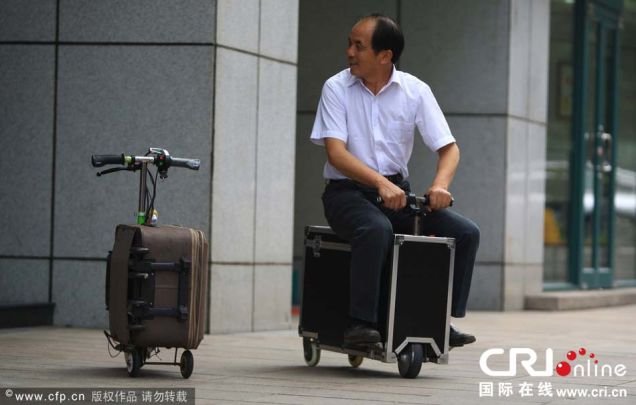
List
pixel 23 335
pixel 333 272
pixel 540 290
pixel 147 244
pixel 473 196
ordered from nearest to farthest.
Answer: pixel 147 244 → pixel 333 272 → pixel 23 335 → pixel 473 196 → pixel 540 290

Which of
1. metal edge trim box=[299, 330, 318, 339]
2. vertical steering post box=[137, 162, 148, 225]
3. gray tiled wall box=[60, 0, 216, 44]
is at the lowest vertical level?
metal edge trim box=[299, 330, 318, 339]

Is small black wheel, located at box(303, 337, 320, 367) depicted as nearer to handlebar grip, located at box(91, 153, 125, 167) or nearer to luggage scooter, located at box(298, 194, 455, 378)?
luggage scooter, located at box(298, 194, 455, 378)

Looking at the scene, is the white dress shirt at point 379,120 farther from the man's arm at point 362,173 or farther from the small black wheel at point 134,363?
the small black wheel at point 134,363

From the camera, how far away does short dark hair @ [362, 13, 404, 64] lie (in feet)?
23.7

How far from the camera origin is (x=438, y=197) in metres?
6.98

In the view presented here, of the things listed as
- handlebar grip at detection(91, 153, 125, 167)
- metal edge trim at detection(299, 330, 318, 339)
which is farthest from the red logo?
handlebar grip at detection(91, 153, 125, 167)

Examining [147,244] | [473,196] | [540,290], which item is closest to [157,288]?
[147,244]

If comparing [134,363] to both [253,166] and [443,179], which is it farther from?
[253,166]

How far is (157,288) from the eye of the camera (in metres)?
6.91

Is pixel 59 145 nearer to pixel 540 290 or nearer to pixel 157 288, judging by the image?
pixel 157 288

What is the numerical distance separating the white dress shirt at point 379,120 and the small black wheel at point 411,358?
2.96 feet

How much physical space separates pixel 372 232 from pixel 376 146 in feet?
1.87

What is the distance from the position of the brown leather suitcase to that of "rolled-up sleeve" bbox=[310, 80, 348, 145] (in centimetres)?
86

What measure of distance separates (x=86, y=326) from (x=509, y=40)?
19.1 feet
